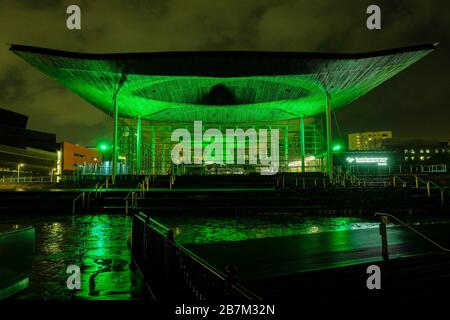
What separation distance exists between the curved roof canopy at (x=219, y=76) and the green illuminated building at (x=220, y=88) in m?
0.06

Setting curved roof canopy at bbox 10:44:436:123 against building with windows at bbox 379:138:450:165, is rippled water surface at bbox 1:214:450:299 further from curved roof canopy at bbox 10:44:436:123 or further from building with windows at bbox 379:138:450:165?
building with windows at bbox 379:138:450:165

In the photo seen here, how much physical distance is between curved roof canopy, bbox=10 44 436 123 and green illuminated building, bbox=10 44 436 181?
0.06m

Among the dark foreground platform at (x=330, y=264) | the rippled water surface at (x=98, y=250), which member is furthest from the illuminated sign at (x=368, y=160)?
the dark foreground platform at (x=330, y=264)

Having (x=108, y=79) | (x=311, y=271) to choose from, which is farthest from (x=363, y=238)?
(x=108, y=79)

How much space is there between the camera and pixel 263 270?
4.60 metres

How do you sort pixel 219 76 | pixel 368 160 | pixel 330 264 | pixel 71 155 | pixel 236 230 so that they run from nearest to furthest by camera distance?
pixel 330 264, pixel 236 230, pixel 219 76, pixel 368 160, pixel 71 155

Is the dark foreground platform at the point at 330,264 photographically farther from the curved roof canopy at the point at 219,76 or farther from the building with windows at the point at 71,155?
the building with windows at the point at 71,155

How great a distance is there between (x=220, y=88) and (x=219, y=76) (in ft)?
13.3

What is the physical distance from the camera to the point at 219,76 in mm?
21422

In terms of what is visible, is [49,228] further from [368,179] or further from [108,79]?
[368,179]

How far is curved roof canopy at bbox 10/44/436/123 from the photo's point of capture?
62.0ft

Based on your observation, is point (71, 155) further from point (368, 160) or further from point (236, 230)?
point (236, 230)

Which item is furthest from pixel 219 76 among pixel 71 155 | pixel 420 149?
pixel 420 149
